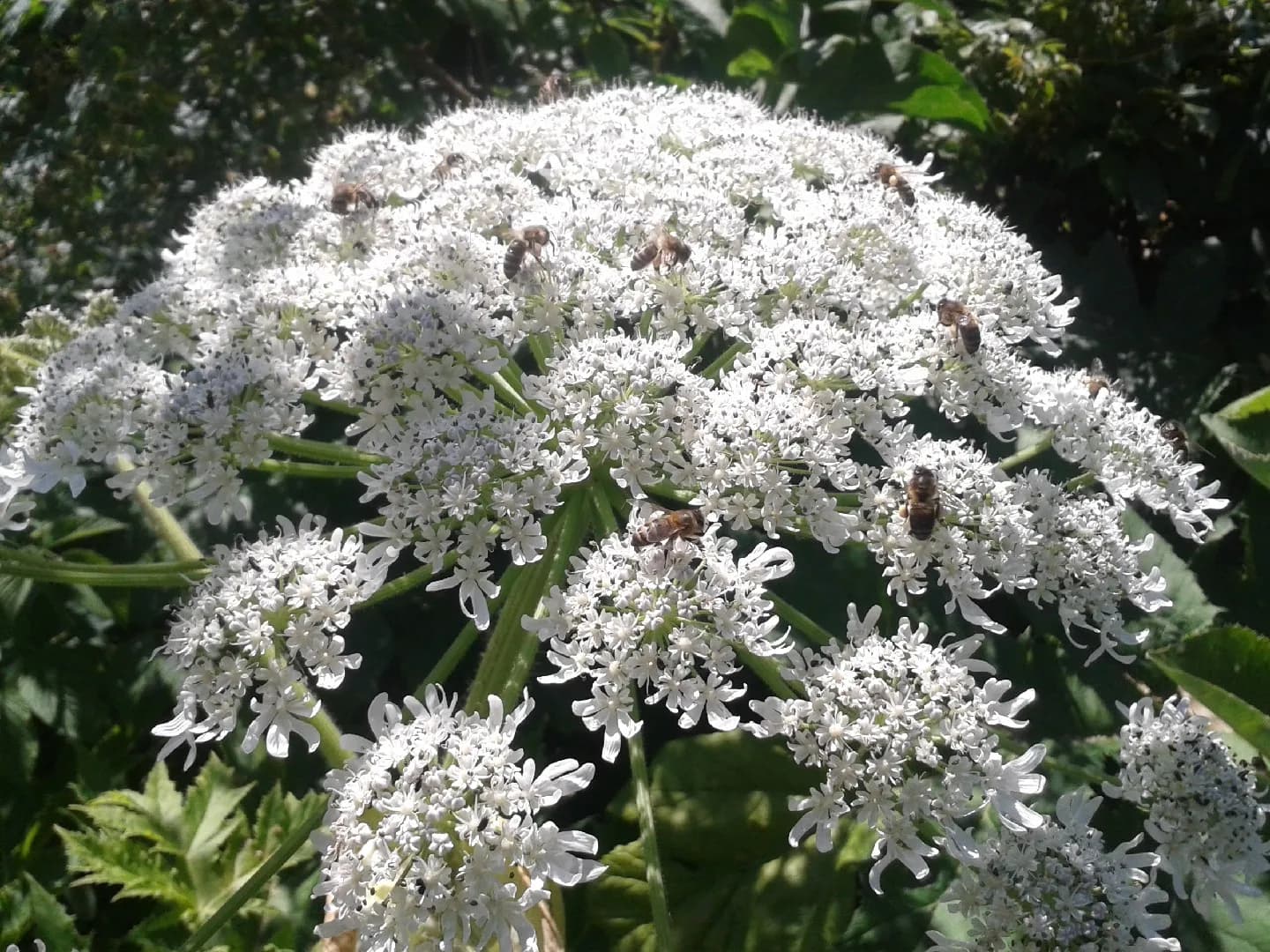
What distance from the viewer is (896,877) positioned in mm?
2932

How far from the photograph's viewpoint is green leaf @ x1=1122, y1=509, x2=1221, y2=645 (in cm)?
335

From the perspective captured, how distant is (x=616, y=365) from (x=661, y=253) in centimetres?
53

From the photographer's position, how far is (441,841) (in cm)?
220

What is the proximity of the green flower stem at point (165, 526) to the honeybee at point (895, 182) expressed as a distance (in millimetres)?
2909

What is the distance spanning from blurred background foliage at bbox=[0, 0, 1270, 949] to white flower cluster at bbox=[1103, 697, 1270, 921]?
47 centimetres

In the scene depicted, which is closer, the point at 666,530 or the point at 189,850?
the point at 666,530

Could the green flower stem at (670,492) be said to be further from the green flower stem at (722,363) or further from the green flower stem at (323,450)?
the green flower stem at (323,450)

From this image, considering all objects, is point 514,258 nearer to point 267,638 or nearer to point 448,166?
point 448,166

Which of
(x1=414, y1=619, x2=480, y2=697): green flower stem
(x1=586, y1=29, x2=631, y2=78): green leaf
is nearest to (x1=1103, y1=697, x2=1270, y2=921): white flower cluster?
(x1=414, y1=619, x2=480, y2=697): green flower stem

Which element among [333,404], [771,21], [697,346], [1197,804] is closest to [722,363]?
[697,346]

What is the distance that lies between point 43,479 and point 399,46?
3.18 metres

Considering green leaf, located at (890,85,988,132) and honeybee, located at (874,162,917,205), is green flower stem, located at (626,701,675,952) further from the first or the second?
green leaf, located at (890,85,988,132)

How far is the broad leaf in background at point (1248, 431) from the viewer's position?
275 centimetres

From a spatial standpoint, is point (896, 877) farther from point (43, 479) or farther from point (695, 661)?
point (43, 479)
